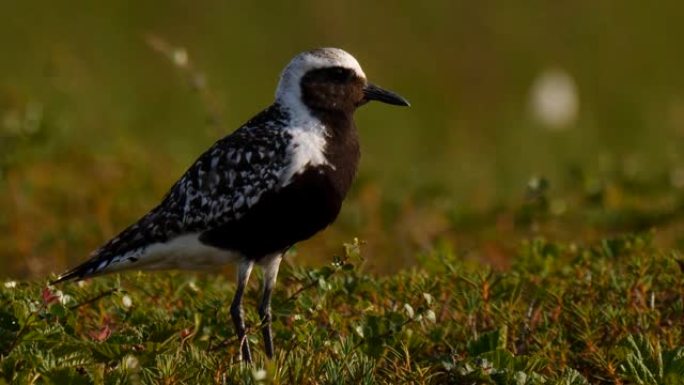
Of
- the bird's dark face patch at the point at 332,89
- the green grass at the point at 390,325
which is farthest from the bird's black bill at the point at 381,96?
the green grass at the point at 390,325

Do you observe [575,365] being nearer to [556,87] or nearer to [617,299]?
[617,299]

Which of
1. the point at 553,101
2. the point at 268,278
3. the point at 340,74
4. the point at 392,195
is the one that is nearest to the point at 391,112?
the point at 553,101

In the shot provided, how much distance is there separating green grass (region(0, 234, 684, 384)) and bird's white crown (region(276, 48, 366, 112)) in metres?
0.83

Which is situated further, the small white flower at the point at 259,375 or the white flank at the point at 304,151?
the white flank at the point at 304,151

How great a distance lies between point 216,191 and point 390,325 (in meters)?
1.28

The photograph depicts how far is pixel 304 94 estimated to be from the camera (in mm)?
6758

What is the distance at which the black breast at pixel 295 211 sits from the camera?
6.37m

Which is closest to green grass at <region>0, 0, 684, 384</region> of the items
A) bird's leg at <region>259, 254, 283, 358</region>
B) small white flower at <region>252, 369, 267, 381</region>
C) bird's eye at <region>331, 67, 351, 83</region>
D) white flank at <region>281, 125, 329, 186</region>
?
small white flower at <region>252, 369, 267, 381</region>

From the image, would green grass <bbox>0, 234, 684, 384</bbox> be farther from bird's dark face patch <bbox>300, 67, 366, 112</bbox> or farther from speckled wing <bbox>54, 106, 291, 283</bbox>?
bird's dark face patch <bbox>300, 67, 366, 112</bbox>

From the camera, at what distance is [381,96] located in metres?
7.03

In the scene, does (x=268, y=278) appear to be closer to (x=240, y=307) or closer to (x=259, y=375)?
(x=240, y=307)

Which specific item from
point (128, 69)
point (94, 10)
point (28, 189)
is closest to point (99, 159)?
point (28, 189)

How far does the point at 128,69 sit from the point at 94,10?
4.09ft

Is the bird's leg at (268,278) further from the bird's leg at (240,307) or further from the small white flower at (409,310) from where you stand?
the small white flower at (409,310)
